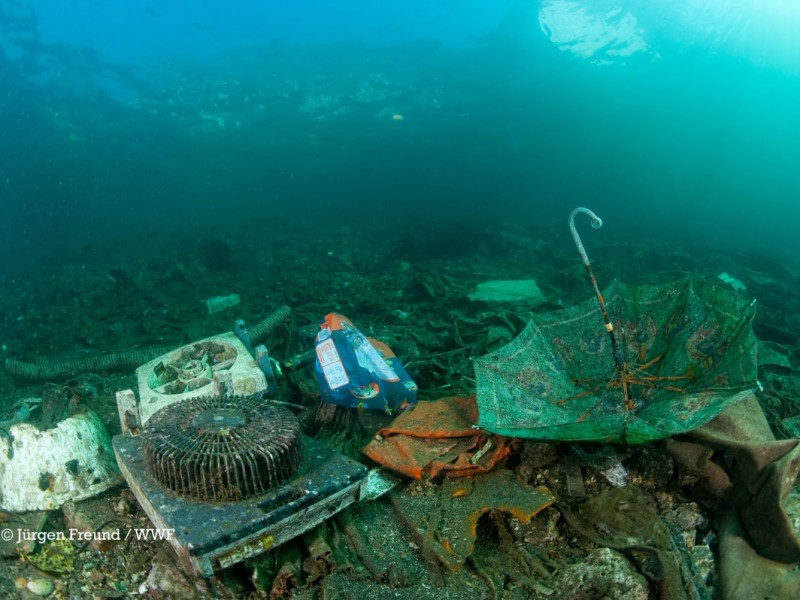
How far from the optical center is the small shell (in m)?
3.32

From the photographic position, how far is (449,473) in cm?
418

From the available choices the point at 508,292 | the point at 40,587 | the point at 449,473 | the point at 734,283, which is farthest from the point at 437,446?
the point at 734,283

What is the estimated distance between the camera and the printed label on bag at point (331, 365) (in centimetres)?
509

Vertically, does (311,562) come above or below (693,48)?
below

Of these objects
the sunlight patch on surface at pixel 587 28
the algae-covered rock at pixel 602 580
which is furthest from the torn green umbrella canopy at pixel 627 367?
the sunlight patch on surface at pixel 587 28

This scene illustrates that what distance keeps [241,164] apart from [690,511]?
47.0m

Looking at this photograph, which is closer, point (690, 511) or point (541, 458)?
point (690, 511)

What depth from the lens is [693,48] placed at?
5631cm

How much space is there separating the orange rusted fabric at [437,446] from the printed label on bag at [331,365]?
793 mm

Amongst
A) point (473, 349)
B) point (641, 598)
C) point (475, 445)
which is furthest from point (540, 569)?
point (473, 349)

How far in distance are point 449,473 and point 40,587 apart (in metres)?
2.91

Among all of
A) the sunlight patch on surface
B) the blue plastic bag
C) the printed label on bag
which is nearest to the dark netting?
the blue plastic bag

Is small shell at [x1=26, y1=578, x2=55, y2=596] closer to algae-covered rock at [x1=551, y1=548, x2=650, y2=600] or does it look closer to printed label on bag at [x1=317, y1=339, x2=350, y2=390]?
printed label on bag at [x1=317, y1=339, x2=350, y2=390]

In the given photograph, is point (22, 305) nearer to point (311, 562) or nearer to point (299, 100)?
point (311, 562)
